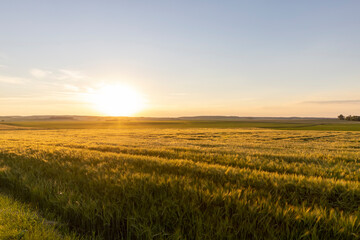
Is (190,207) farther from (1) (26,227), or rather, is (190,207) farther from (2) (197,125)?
(2) (197,125)

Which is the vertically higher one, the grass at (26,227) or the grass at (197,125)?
the grass at (26,227)

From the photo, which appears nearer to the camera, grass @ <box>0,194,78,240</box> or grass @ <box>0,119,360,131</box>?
grass @ <box>0,194,78,240</box>

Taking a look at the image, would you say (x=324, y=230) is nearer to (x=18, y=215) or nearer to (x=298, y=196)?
(x=298, y=196)

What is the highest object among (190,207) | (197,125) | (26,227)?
(190,207)

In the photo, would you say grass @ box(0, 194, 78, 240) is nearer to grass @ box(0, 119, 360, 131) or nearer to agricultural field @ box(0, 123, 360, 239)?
agricultural field @ box(0, 123, 360, 239)

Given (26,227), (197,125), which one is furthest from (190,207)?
(197,125)

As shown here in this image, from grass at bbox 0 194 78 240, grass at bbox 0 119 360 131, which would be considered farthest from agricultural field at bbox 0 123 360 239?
grass at bbox 0 119 360 131

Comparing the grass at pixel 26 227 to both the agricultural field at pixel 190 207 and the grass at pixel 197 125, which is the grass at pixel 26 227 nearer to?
the agricultural field at pixel 190 207

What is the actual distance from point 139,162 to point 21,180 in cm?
318

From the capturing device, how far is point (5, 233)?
272cm

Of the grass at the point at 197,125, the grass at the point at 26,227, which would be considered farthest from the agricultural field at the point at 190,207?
the grass at the point at 197,125

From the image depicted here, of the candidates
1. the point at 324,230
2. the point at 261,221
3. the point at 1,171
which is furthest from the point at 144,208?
the point at 1,171

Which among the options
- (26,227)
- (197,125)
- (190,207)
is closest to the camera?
(26,227)

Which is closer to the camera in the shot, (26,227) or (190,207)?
(26,227)
